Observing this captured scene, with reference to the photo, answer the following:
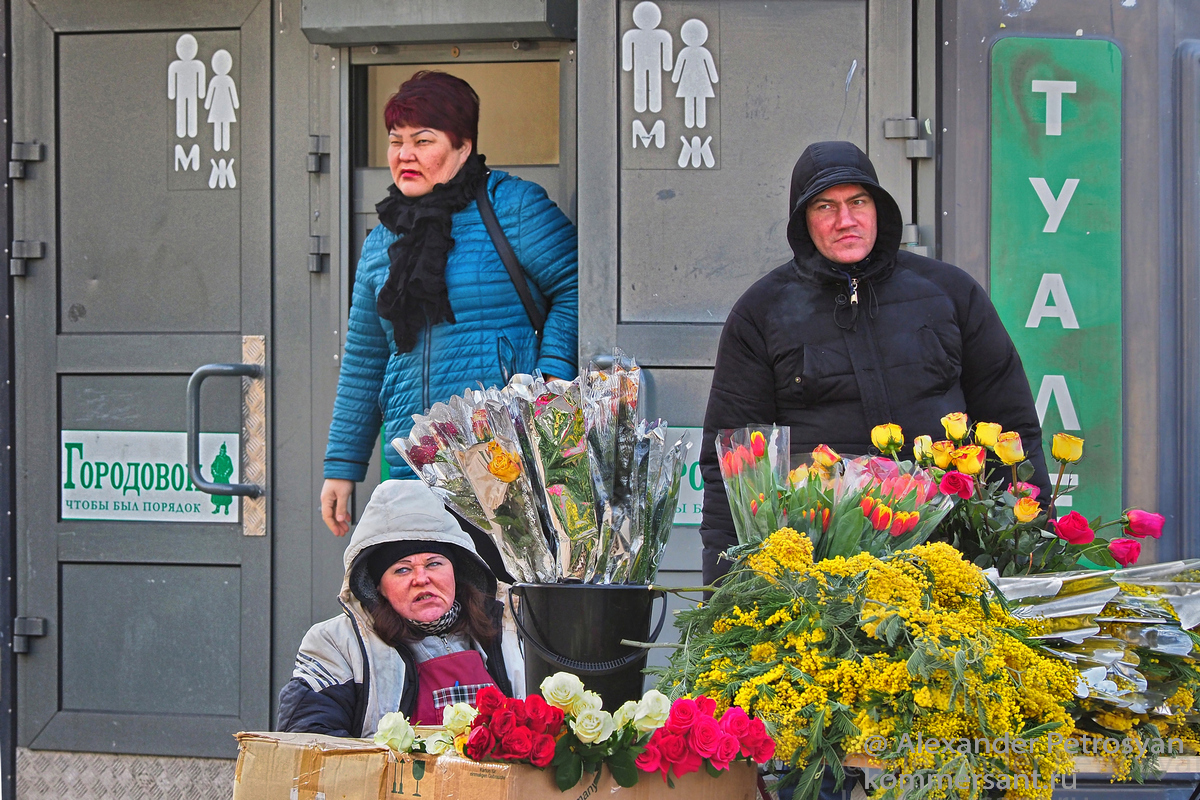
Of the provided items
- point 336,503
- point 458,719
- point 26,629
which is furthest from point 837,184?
point 26,629

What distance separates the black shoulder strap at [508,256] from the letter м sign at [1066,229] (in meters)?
1.25

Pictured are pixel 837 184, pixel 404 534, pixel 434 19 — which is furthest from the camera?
pixel 434 19

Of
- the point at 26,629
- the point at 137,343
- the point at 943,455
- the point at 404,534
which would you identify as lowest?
the point at 26,629

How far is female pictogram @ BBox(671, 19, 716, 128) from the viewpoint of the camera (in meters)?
3.28

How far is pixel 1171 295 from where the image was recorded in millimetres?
3203

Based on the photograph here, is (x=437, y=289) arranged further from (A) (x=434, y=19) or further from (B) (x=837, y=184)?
(B) (x=837, y=184)

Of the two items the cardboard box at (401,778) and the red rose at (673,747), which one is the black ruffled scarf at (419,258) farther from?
the red rose at (673,747)

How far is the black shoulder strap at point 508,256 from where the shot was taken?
3189 mm

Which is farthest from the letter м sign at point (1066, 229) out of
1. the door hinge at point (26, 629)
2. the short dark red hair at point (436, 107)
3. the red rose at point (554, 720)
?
the door hinge at point (26, 629)

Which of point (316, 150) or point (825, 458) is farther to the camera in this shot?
point (316, 150)

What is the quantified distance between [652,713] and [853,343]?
1.15 m

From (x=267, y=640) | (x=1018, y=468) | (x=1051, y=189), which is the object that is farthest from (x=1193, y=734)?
(x=267, y=640)

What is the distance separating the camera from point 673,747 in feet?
4.73

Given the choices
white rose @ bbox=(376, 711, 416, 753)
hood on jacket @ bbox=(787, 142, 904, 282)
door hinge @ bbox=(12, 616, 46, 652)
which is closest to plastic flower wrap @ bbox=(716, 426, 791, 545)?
white rose @ bbox=(376, 711, 416, 753)
